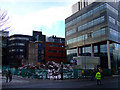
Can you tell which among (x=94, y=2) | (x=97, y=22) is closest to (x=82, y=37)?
(x=97, y=22)

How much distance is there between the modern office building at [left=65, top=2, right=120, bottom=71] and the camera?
50.4 meters

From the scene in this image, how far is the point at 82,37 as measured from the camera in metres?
59.7

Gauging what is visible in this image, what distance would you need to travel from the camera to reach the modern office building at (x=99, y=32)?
50438 millimetres

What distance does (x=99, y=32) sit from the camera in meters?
52.2

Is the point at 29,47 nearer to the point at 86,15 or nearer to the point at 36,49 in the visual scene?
the point at 36,49

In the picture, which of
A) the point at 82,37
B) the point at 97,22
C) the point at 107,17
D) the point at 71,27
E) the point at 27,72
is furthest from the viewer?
the point at 71,27

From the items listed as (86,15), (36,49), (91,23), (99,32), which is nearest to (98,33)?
(99,32)

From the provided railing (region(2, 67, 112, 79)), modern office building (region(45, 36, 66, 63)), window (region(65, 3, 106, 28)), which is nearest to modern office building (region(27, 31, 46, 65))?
modern office building (region(45, 36, 66, 63))

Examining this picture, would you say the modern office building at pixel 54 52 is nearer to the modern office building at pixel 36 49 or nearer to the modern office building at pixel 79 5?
the modern office building at pixel 36 49

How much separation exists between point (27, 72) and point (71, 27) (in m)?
37.4

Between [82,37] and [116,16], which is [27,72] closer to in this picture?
[82,37]

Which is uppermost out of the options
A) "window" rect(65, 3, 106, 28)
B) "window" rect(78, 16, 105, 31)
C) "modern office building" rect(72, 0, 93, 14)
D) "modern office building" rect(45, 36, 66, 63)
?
"modern office building" rect(72, 0, 93, 14)

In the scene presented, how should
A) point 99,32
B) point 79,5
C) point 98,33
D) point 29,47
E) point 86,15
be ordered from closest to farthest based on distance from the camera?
point 99,32, point 98,33, point 86,15, point 79,5, point 29,47

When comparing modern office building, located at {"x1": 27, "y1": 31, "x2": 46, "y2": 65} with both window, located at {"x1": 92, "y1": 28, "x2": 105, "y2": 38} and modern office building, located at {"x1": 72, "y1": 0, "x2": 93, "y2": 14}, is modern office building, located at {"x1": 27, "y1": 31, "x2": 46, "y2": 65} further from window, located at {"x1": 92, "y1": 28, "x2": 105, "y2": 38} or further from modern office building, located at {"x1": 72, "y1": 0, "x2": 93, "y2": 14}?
window, located at {"x1": 92, "y1": 28, "x2": 105, "y2": 38}
